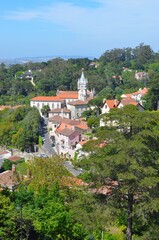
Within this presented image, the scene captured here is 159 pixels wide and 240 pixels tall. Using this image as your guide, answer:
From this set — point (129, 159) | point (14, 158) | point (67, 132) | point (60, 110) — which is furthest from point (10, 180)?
point (60, 110)

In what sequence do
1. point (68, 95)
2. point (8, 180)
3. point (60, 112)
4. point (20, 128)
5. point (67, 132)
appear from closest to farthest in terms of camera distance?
point (8, 180), point (67, 132), point (20, 128), point (60, 112), point (68, 95)

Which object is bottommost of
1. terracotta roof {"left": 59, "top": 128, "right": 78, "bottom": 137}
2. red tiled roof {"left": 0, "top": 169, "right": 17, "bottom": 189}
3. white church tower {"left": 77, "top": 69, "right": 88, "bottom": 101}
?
terracotta roof {"left": 59, "top": 128, "right": 78, "bottom": 137}

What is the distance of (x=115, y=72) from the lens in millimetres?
57344

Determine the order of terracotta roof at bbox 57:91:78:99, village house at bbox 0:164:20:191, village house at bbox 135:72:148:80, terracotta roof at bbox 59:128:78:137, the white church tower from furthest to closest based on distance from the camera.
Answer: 1. village house at bbox 135:72:148:80
2. terracotta roof at bbox 57:91:78:99
3. the white church tower
4. terracotta roof at bbox 59:128:78:137
5. village house at bbox 0:164:20:191

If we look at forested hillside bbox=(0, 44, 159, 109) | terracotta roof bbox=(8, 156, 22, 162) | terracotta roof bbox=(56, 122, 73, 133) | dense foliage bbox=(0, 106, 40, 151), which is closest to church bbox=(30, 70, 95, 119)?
forested hillside bbox=(0, 44, 159, 109)

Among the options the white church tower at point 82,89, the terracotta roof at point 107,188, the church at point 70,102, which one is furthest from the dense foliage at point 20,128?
the terracotta roof at point 107,188

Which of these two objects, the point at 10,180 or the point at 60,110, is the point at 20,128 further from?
the point at 10,180

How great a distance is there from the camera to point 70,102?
147 feet

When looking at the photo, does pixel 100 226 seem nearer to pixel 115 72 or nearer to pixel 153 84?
pixel 153 84

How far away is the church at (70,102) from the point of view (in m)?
42.9

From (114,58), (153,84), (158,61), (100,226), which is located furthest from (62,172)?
(114,58)

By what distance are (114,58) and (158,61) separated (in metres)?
10.5

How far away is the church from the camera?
42.9m

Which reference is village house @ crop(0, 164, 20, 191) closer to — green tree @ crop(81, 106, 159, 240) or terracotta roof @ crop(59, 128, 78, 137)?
green tree @ crop(81, 106, 159, 240)
